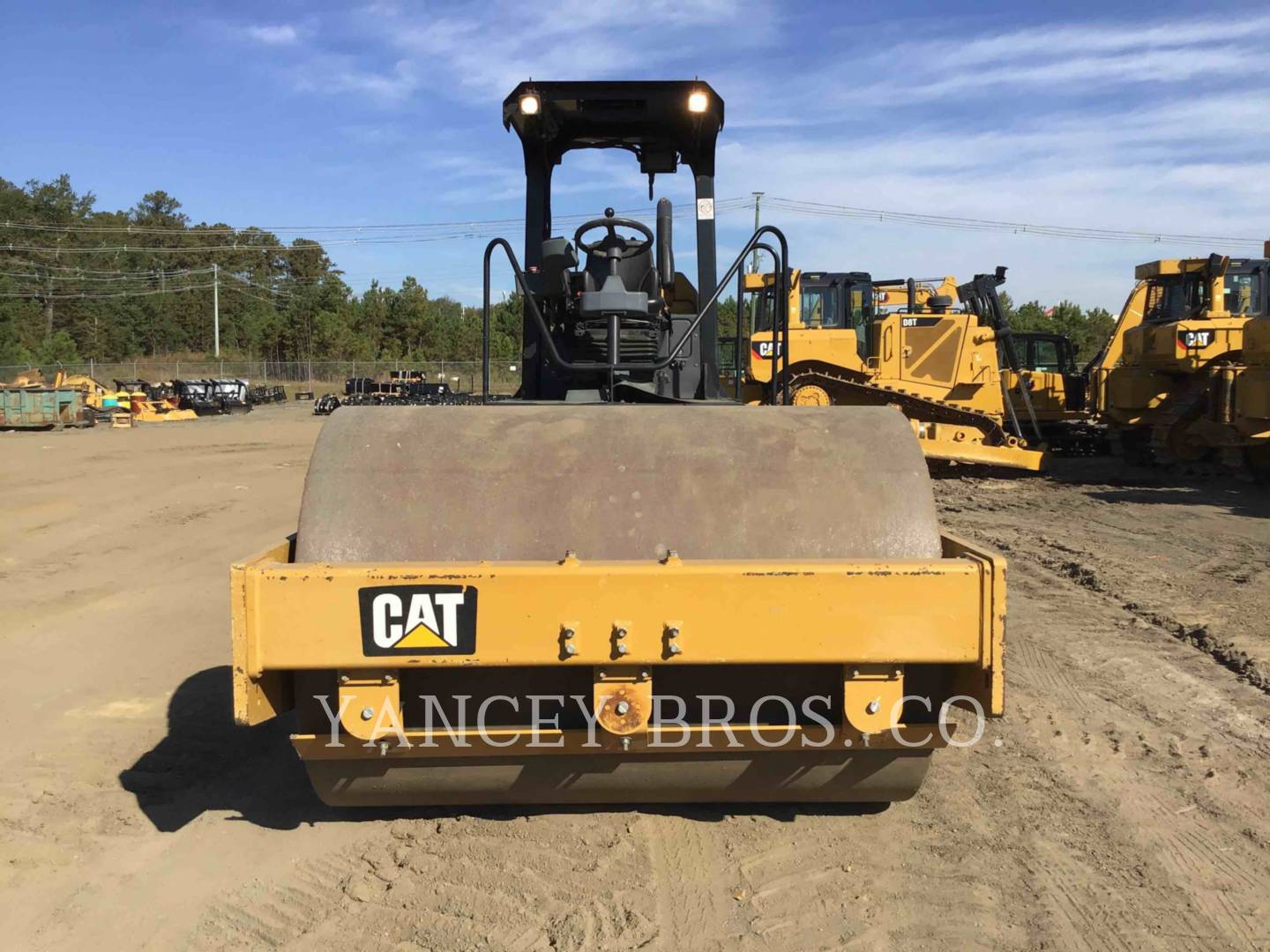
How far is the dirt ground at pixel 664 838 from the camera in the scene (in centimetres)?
305


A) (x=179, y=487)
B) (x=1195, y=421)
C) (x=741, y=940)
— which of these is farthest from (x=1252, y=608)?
(x=179, y=487)

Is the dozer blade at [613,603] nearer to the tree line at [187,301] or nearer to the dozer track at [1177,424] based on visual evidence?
the dozer track at [1177,424]

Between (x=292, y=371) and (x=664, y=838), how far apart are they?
58.3 metres

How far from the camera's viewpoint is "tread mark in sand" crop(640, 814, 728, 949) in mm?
2990

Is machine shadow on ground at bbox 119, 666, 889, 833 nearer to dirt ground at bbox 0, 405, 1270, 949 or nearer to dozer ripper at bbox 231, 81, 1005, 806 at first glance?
dirt ground at bbox 0, 405, 1270, 949

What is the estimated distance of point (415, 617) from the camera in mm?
2811

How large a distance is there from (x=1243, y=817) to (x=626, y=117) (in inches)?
154

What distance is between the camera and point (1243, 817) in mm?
3809

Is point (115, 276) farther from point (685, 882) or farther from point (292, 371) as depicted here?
point (685, 882)

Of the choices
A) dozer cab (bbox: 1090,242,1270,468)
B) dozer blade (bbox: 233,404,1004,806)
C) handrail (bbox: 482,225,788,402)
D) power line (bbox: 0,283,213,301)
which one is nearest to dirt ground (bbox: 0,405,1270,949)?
dozer blade (bbox: 233,404,1004,806)

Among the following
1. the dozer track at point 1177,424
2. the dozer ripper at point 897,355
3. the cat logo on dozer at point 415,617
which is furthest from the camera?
the dozer ripper at point 897,355

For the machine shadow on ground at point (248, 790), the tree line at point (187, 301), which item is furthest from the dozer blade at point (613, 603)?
the tree line at point (187, 301)

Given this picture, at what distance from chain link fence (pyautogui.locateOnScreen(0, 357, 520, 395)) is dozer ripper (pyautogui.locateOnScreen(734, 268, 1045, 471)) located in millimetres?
36388

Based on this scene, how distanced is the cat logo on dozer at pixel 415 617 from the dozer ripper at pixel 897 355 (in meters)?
13.4
